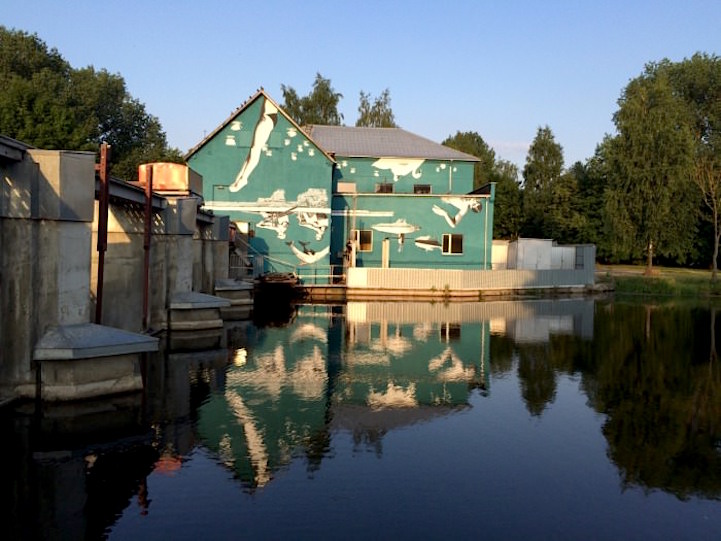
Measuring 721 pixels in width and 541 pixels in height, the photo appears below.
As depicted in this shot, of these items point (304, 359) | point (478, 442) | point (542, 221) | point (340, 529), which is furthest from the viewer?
point (542, 221)

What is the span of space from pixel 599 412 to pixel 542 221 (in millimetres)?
63944

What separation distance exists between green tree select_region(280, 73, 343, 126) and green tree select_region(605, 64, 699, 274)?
3080 centimetres

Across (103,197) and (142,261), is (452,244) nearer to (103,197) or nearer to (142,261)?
(142,261)

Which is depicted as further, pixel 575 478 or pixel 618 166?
pixel 618 166

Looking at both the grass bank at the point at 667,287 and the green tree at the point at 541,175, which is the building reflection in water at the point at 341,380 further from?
the green tree at the point at 541,175

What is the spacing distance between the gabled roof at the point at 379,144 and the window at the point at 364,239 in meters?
5.99

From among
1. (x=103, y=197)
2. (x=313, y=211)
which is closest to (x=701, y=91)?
(x=313, y=211)

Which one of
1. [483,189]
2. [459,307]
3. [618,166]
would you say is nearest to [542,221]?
[618,166]

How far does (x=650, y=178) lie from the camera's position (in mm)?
55969

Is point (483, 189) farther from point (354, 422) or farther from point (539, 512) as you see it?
point (539, 512)

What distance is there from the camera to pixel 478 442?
37.7ft

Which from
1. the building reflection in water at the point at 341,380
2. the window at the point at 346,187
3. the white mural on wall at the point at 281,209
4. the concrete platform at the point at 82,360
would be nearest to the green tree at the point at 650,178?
the window at the point at 346,187

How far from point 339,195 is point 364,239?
11.0ft

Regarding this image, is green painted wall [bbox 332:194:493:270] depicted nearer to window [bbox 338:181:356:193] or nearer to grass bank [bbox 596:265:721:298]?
window [bbox 338:181:356:193]
